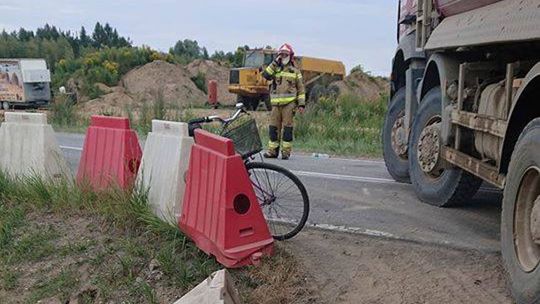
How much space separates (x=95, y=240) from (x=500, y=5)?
374 cm

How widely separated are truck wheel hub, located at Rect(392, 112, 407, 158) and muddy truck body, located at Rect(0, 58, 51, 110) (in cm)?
3119

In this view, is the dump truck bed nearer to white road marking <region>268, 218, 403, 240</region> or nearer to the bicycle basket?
white road marking <region>268, 218, 403, 240</region>

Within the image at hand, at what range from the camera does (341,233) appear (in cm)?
560

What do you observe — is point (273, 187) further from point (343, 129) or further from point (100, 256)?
point (343, 129)

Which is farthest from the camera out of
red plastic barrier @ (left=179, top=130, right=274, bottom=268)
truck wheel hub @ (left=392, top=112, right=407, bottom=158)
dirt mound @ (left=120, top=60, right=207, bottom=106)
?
dirt mound @ (left=120, top=60, right=207, bottom=106)

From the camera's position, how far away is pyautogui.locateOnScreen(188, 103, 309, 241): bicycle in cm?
539

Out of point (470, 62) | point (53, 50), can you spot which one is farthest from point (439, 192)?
point (53, 50)

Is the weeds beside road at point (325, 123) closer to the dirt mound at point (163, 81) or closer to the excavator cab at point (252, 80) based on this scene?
the excavator cab at point (252, 80)

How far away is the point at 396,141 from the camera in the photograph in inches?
321

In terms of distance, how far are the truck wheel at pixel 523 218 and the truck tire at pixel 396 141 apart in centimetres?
391

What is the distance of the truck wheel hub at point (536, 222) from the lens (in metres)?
3.57

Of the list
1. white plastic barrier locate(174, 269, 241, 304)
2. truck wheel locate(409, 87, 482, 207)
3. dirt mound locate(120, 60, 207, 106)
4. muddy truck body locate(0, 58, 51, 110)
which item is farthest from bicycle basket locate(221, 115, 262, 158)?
dirt mound locate(120, 60, 207, 106)

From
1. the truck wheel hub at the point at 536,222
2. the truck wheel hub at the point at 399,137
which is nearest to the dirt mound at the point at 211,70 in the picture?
the truck wheel hub at the point at 399,137

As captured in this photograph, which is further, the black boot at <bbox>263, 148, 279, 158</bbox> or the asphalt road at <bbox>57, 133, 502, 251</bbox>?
the black boot at <bbox>263, 148, 279, 158</bbox>
